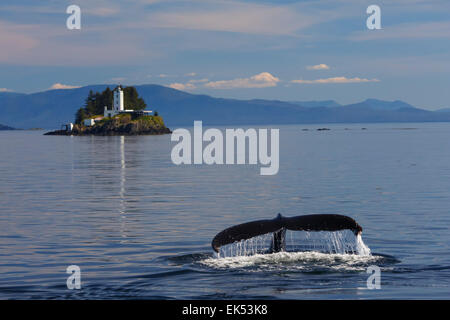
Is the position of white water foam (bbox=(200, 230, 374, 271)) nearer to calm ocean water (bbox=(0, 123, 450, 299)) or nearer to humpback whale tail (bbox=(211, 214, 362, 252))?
calm ocean water (bbox=(0, 123, 450, 299))

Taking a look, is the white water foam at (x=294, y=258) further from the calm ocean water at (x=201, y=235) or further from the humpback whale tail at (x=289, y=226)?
the humpback whale tail at (x=289, y=226)

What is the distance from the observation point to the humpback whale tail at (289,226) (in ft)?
54.4

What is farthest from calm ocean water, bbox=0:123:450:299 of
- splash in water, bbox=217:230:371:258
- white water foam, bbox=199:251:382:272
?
splash in water, bbox=217:230:371:258

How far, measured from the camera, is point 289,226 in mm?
17234

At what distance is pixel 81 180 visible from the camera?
5378 cm

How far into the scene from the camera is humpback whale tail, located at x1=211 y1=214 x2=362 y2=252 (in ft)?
54.4

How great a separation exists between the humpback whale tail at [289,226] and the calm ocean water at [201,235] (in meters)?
1.22

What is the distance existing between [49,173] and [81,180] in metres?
10.0

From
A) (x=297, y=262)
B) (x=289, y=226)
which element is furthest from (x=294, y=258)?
(x=289, y=226)

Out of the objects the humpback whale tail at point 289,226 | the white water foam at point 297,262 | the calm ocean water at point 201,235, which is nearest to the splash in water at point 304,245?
the white water foam at point 297,262

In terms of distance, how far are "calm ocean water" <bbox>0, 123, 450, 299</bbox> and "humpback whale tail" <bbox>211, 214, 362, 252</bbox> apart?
1220 millimetres
